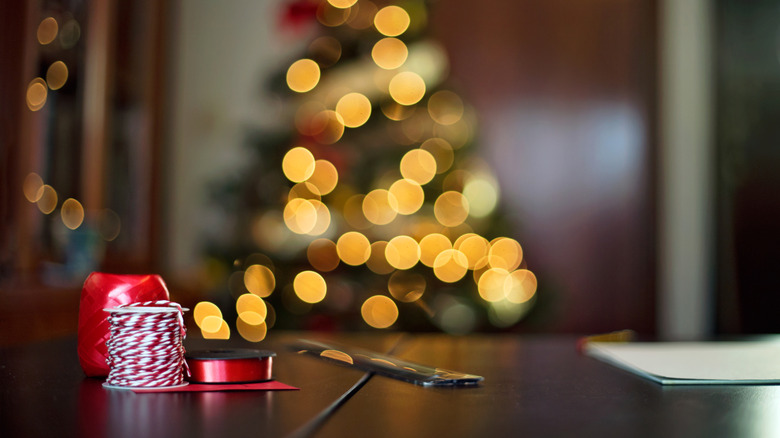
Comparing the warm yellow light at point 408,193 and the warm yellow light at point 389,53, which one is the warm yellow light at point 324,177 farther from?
the warm yellow light at point 389,53

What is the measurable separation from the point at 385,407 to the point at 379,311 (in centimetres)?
204

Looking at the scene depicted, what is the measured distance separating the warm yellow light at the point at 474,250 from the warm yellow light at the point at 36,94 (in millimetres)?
1309

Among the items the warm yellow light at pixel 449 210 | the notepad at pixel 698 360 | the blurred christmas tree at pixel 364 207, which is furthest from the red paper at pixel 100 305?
the warm yellow light at pixel 449 210

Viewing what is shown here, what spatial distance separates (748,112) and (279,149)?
1.48m

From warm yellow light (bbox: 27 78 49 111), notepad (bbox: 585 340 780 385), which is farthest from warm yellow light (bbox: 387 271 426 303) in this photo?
notepad (bbox: 585 340 780 385)

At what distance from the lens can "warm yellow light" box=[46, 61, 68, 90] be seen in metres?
1.86

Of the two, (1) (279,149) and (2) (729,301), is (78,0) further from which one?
(2) (729,301)

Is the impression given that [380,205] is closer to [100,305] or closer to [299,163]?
[299,163]

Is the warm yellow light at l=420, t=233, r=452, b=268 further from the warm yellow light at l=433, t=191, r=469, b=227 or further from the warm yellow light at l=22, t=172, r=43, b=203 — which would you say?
the warm yellow light at l=22, t=172, r=43, b=203

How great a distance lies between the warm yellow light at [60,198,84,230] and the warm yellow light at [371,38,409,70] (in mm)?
1058

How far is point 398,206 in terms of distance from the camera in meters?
2.52

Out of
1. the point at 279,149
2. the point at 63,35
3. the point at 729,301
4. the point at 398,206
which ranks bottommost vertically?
the point at 729,301

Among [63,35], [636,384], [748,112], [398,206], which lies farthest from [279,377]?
[748,112]

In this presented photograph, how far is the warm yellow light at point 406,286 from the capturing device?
8.06 feet
